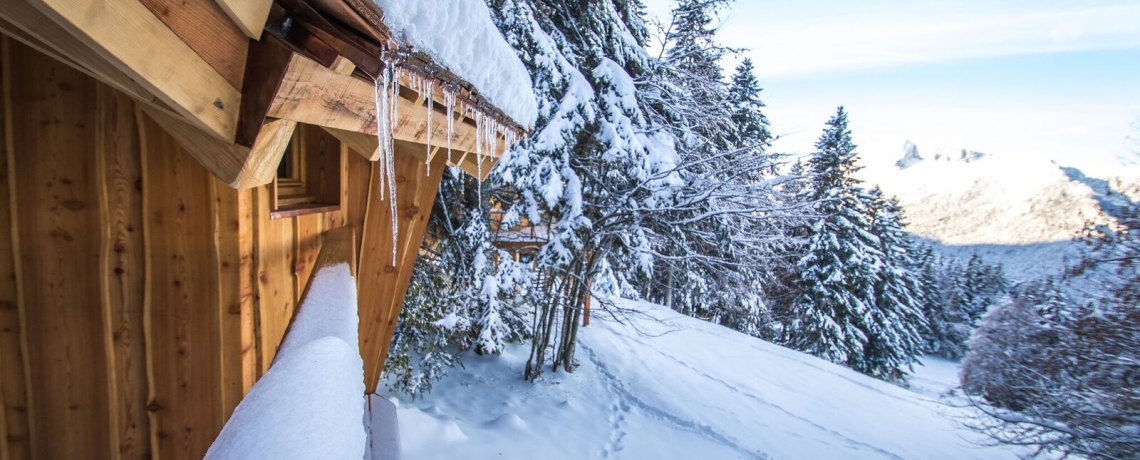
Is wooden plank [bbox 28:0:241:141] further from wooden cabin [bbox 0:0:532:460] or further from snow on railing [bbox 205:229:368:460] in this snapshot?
snow on railing [bbox 205:229:368:460]

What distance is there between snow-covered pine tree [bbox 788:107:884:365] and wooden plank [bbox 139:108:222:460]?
54.2 feet

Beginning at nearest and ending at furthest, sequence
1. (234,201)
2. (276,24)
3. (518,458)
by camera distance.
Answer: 1. (276,24)
2. (234,201)
3. (518,458)

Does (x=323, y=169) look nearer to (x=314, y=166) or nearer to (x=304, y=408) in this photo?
(x=314, y=166)

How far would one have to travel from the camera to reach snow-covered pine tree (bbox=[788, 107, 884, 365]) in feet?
51.6

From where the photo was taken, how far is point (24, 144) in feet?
3.52

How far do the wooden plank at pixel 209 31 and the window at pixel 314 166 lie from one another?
5.00 ft

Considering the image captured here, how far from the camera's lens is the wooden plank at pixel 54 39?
25.1 inches

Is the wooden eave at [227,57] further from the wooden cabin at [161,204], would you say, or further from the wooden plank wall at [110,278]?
the wooden plank wall at [110,278]

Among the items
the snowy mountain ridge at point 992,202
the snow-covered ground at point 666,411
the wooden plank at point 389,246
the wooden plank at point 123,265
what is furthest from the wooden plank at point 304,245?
the snowy mountain ridge at point 992,202

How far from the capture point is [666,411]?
6.77 m

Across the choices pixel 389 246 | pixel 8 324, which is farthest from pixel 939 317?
pixel 8 324

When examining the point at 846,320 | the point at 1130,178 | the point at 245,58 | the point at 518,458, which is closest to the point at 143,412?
the point at 245,58

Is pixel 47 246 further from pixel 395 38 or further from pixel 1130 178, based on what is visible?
pixel 1130 178

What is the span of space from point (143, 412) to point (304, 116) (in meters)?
1.01
